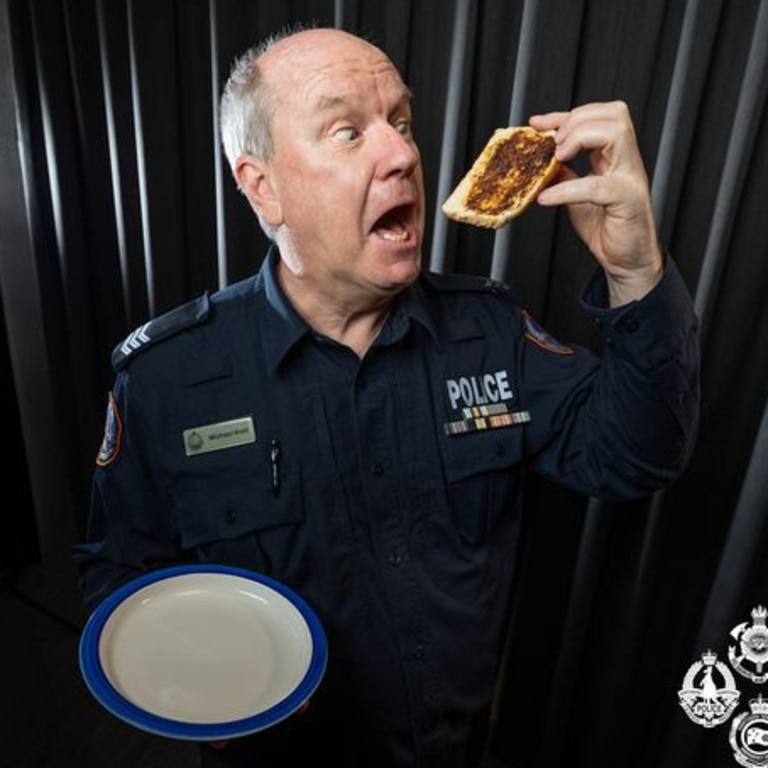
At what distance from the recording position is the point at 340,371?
126 centimetres

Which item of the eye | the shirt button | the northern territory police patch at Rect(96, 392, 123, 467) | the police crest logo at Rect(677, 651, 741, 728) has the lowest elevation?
the police crest logo at Rect(677, 651, 741, 728)

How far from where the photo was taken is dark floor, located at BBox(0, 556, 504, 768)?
2.07 m

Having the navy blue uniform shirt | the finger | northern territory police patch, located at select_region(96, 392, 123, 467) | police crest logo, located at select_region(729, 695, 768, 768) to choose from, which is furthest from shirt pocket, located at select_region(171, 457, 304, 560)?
police crest logo, located at select_region(729, 695, 768, 768)

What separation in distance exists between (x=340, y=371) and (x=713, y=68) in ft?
3.11

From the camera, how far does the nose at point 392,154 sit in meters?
1.14

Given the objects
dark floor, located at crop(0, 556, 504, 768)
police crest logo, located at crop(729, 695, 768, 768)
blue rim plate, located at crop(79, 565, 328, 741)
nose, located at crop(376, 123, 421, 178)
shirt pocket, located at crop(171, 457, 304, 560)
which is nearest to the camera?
blue rim plate, located at crop(79, 565, 328, 741)

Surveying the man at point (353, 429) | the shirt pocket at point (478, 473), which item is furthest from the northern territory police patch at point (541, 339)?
the shirt pocket at point (478, 473)

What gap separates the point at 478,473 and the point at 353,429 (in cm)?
25

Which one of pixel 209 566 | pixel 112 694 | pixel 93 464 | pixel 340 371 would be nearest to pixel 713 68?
pixel 340 371

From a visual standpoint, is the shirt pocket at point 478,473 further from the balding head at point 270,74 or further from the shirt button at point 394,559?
the balding head at point 270,74

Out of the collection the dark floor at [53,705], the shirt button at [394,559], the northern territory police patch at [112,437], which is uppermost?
the northern territory police patch at [112,437]

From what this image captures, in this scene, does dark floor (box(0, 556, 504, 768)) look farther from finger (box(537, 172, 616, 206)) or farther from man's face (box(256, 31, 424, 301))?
finger (box(537, 172, 616, 206))

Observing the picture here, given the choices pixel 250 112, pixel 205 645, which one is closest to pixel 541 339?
pixel 250 112

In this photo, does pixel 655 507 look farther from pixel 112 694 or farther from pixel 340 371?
pixel 112 694
